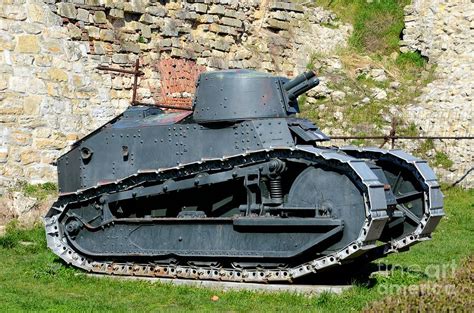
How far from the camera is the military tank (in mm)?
10766

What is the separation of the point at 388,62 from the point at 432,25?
1.40m

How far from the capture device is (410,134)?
20.3m

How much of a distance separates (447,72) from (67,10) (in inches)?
355

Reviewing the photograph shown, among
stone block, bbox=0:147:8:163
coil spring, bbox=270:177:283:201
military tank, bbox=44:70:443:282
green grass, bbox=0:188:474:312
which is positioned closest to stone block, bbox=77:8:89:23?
stone block, bbox=0:147:8:163

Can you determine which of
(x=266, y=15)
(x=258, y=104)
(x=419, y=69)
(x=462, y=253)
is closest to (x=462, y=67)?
(x=419, y=69)

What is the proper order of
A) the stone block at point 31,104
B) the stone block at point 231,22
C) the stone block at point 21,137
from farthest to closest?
1. the stone block at point 231,22
2. the stone block at point 31,104
3. the stone block at point 21,137

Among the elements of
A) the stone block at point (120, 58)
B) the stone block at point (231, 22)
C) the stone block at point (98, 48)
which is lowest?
the stone block at point (120, 58)

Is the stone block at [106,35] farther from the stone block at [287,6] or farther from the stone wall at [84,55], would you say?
the stone block at [287,6]

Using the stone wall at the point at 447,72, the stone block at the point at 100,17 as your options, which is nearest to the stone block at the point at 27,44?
the stone block at the point at 100,17

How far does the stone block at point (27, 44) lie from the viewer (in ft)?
52.5

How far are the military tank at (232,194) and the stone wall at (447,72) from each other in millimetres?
8175

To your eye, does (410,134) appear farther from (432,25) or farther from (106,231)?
(106,231)

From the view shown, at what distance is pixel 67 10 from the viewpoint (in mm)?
17016

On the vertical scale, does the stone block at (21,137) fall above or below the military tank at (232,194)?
below
